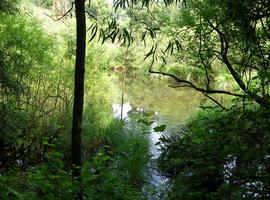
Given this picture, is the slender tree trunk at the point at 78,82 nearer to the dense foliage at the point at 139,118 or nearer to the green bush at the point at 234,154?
the dense foliage at the point at 139,118

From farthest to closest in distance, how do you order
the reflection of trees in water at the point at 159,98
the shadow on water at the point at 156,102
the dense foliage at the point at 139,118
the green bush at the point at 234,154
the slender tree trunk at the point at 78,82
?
the reflection of trees in water at the point at 159,98 < the shadow on water at the point at 156,102 < the slender tree trunk at the point at 78,82 < the dense foliage at the point at 139,118 < the green bush at the point at 234,154

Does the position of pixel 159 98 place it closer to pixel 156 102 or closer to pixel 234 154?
pixel 156 102

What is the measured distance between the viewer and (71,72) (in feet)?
26.0

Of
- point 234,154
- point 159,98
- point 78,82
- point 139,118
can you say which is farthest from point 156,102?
point 234,154

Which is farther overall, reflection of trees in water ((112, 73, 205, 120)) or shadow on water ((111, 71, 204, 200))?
reflection of trees in water ((112, 73, 205, 120))

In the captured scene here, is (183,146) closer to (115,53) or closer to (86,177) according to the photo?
(86,177)

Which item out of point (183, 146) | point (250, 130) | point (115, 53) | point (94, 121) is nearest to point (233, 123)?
point (250, 130)

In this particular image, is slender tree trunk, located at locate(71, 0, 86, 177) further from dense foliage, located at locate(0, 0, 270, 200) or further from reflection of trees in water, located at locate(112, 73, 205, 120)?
reflection of trees in water, located at locate(112, 73, 205, 120)

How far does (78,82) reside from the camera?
98.9 inches

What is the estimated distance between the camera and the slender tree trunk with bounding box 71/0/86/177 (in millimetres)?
2453

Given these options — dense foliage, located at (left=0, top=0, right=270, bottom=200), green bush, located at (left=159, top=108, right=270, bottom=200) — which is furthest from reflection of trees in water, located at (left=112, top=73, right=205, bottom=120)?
green bush, located at (left=159, top=108, right=270, bottom=200)

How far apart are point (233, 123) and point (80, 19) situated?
1176 mm

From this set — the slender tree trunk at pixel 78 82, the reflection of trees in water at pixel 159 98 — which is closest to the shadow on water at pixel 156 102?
the reflection of trees in water at pixel 159 98

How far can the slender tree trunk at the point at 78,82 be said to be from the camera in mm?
2453
